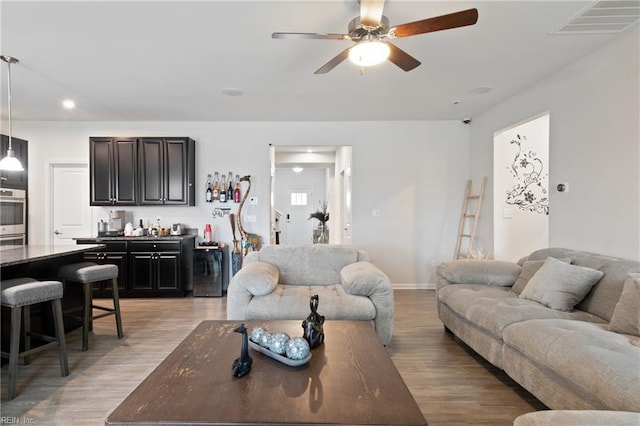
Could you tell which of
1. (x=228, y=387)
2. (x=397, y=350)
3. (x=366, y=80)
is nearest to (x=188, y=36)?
(x=366, y=80)

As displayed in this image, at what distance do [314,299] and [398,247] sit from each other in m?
3.80

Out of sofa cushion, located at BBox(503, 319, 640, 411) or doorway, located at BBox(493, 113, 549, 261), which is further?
doorway, located at BBox(493, 113, 549, 261)

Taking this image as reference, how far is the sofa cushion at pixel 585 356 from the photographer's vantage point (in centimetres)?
153

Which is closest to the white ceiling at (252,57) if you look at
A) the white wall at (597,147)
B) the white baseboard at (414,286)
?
the white wall at (597,147)

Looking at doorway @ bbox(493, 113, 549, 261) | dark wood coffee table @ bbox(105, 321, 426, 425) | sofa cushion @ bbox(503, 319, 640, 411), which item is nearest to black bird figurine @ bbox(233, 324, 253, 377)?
dark wood coffee table @ bbox(105, 321, 426, 425)

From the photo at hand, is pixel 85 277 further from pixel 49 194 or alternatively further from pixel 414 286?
pixel 414 286

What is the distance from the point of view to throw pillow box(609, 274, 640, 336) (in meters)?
2.05

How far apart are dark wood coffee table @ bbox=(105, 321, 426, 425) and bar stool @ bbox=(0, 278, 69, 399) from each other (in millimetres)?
1342

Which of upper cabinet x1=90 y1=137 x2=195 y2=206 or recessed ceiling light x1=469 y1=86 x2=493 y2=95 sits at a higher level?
recessed ceiling light x1=469 y1=86 x2=493 y2=95

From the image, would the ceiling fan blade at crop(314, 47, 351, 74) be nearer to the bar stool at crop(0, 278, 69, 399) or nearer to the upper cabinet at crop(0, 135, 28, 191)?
the bar stool at crop(0, 278, 69, 399)

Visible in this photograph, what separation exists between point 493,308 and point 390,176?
3.28 meters

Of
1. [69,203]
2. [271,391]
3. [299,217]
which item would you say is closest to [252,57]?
[271,391]

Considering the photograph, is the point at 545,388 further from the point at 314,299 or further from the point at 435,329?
the point at 435,329

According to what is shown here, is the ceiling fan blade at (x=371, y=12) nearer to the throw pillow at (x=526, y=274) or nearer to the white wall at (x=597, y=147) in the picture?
the white wall at (x=597, y=147)
